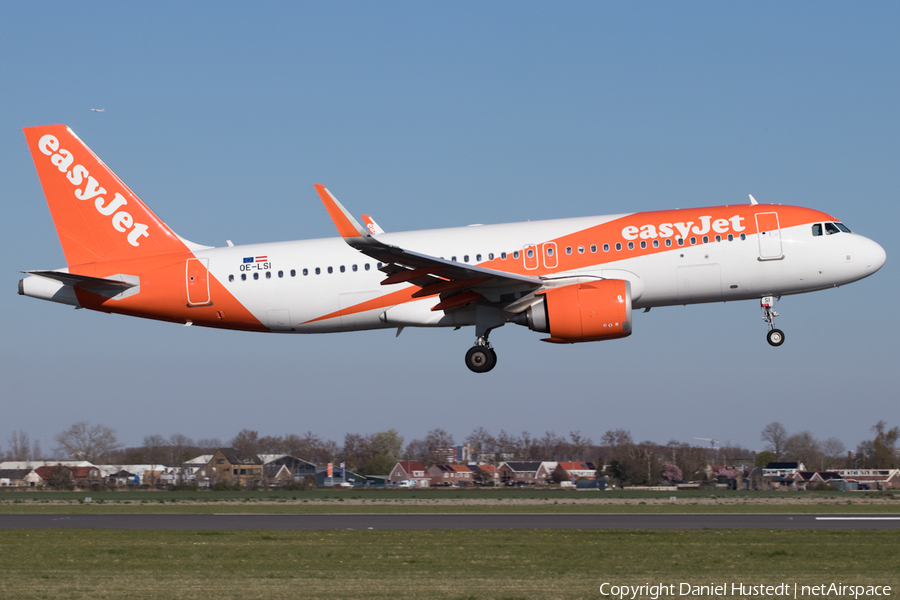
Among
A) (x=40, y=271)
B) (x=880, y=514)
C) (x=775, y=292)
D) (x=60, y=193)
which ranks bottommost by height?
(x=880, y=514)

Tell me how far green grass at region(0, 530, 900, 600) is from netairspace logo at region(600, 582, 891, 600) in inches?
14.3

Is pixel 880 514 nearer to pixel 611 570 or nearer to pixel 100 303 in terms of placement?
pixel 611 570

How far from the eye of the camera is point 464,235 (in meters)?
30.0

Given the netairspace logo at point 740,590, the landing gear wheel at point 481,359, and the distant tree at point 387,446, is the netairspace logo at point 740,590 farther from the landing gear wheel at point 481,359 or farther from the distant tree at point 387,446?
the distant tree at point 387,446

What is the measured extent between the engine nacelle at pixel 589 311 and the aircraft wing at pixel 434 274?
2.98ft

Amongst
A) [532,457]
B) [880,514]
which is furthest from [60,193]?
[532,457]

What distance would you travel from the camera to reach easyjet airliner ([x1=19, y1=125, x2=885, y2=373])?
91.6 feet

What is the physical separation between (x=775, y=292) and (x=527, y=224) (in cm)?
786

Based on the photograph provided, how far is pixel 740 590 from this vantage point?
15008 mm

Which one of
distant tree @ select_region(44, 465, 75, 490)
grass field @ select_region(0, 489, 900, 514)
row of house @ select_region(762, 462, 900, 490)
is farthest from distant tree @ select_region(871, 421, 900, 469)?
distant tree @ select_region(44, 465, 75, 490)

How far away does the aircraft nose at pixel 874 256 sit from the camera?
28891 mm

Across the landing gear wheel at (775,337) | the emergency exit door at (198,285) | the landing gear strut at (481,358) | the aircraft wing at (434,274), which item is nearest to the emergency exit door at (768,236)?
the landing gear wheel at (775,337)

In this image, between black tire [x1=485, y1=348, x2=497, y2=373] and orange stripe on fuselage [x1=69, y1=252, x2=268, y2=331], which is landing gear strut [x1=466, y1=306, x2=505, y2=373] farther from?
orange stripe on fuselage [x1=69, y1=252, x2=268, y2=331]

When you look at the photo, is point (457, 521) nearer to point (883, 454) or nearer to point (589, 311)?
point (589, 311)
